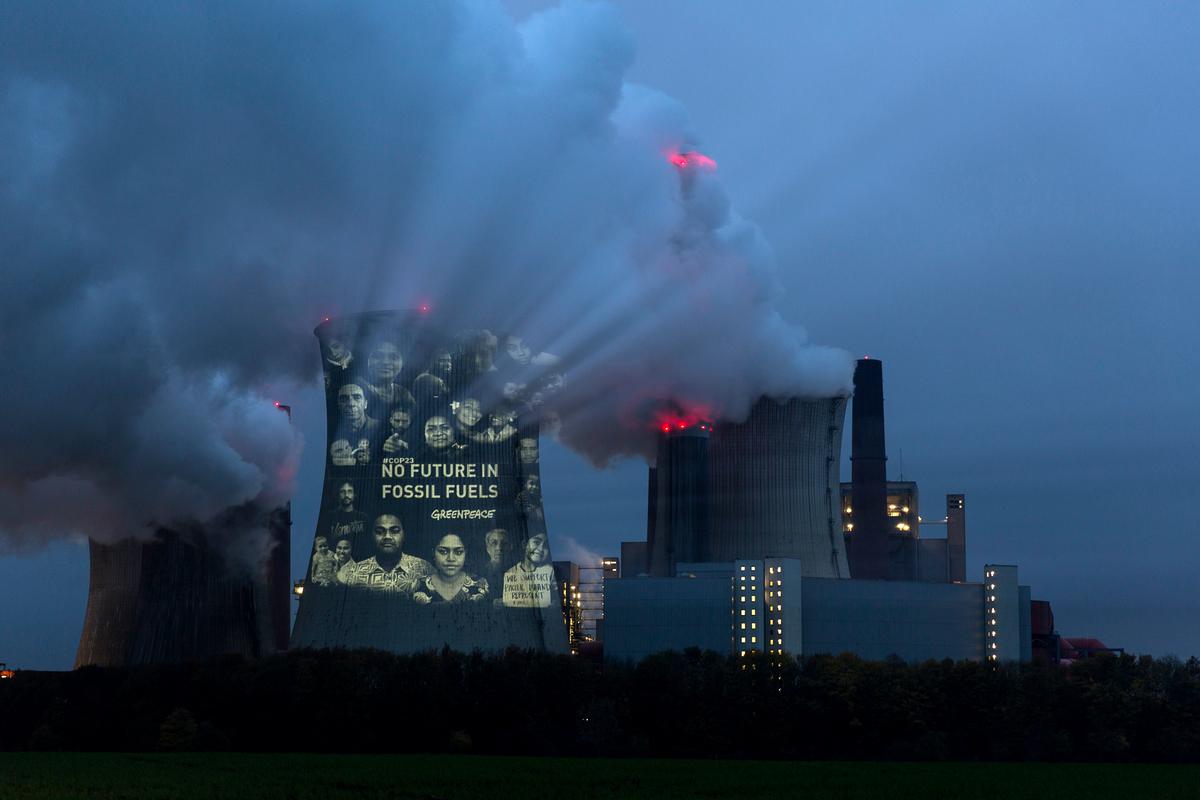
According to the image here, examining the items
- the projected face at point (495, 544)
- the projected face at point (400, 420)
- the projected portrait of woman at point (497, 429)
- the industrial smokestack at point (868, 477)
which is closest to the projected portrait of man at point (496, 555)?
the projected face at point (495, 544)

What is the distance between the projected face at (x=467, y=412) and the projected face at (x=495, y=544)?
3.16 meters

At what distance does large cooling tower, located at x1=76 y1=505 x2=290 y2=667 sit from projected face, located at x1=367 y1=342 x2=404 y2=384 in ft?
43.1

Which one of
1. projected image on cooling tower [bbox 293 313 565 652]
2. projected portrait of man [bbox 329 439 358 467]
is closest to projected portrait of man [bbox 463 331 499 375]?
projected image on cooling tower [bbox 293 313 565 652]

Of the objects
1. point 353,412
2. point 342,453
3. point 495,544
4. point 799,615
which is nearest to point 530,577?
point 495,544

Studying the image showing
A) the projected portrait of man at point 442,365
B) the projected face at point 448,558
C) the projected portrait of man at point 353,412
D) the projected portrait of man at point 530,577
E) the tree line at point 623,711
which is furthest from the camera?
the projected portrait of man at point 530,577

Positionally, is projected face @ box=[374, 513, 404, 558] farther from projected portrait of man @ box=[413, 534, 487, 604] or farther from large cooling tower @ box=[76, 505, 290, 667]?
large cooling tower @ box=[76, 505, 290, 667]

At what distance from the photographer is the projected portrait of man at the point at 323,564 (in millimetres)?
51469

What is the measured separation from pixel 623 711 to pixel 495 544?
296 inches

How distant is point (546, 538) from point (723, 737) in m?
9.97

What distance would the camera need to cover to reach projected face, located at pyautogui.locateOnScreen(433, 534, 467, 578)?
51250 mm

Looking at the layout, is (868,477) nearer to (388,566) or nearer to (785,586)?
(785,586)

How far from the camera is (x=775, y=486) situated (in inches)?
2315

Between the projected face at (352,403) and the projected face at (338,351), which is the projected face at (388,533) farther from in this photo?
the projected face at (338,351)

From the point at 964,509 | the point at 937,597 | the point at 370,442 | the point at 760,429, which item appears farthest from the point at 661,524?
the point at 964,509
